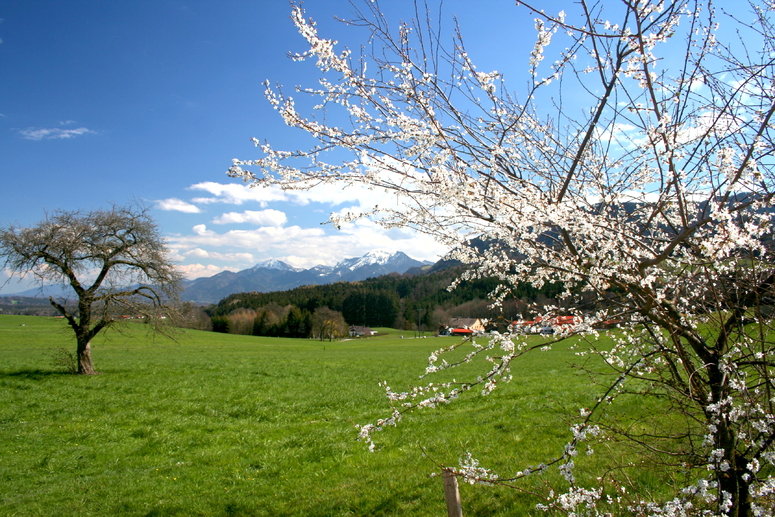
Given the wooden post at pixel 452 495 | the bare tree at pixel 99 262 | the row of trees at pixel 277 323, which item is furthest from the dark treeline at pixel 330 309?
the wooden post at pixel 452 495

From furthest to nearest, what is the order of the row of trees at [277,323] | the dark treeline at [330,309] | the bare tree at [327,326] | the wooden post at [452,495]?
the row of trees at [277,323], the dark treeline at [330,309], the bare tree at [327,326], the wooden post at [452,495]

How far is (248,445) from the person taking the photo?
9391 mm

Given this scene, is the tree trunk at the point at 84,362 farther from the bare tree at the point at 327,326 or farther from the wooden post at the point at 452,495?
the bare tree at the point at 327,326

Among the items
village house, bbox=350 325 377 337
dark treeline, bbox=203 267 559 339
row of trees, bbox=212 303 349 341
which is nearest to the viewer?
dark treeline, bbox=203 267 559 339

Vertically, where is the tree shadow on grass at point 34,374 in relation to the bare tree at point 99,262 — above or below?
below

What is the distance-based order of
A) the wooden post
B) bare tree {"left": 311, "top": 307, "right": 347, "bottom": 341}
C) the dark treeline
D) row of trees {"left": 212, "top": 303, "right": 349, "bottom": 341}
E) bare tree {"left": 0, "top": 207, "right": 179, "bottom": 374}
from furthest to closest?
row of trees {"left": 212, "top": 303, "right": 349, "bottom": 341}, the dark treeline, bare tree {"left": 311, "top": 307, "right": 347, "bottom": 341}, bare tree {"left": 0, "top": 207, "right": 179, "bottom": 374}, the wooden post

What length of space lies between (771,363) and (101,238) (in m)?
17.9

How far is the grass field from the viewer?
6039mm

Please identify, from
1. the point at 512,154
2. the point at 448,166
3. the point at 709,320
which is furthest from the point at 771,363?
the point at 448,166

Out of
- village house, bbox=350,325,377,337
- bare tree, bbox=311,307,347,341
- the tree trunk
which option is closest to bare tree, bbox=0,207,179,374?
the tree trunk

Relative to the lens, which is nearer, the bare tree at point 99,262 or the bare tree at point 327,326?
the bare tree at point 99,262

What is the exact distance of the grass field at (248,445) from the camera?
6.04 m

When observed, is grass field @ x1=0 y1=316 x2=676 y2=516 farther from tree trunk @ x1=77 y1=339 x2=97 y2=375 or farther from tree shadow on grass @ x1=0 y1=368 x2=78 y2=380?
tree trunk @ x1=77 y1=339 x2=97 y2=375

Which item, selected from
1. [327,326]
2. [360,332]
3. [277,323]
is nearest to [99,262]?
[327,326]
